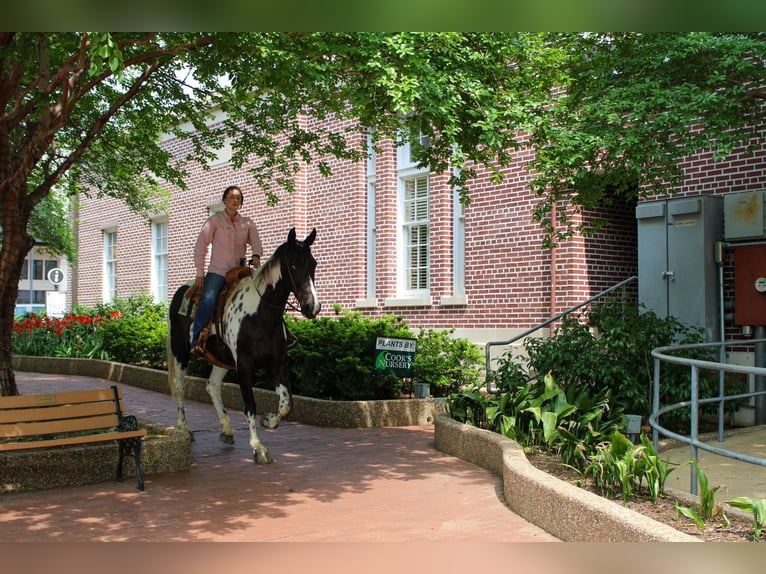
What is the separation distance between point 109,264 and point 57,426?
816 inches

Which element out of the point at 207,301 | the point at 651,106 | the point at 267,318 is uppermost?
the point at 651,106

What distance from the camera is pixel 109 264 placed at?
26453 mm

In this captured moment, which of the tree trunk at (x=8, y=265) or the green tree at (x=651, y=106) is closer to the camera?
the green tree at (x=651, y=106)

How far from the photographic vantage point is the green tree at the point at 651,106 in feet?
23.7

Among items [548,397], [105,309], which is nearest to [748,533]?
[548,397]

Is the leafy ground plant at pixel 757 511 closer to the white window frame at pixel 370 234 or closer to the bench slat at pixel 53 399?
the bench slat at pixel 53 399

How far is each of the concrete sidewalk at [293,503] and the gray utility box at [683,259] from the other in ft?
13.0

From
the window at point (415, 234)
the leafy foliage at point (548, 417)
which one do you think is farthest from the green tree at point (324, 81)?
the window at point (415, 234)

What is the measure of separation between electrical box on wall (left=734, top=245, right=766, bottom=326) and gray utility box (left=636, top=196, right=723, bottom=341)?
12.4 inches

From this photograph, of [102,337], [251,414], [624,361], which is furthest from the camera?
[102,337]

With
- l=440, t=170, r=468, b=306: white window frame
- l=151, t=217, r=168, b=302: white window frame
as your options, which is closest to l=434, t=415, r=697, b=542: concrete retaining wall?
l=440, t=170, r=468, b=306: white window frame

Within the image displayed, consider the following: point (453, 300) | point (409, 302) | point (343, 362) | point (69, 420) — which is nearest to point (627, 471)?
point (69, 420)

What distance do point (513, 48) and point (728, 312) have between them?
16.1ft

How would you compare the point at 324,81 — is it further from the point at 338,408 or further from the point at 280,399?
the point at 338,408
